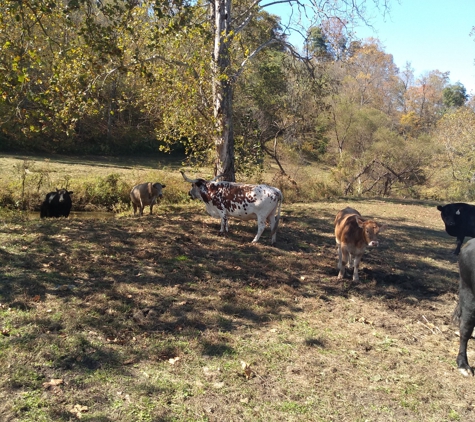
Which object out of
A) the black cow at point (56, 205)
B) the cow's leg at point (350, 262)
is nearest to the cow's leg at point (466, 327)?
the cow's leg at point (350, 262)

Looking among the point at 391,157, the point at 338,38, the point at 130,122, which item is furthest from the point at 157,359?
the point at 130,122

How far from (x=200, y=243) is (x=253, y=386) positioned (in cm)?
581

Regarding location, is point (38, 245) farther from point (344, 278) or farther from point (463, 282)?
point (463, 282)

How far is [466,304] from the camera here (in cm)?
581

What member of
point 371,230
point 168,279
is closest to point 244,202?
point 168,279

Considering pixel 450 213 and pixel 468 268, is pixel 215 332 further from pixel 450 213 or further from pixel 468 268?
pixel 450 213

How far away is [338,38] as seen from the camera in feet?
46.6

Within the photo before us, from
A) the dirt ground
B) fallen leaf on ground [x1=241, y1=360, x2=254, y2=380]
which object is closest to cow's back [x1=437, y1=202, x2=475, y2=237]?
the dirt ground

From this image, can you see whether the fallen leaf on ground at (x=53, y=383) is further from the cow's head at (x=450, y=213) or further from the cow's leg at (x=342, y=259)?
the cow's head at (x=450, y=213)

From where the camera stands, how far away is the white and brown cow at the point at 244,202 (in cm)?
1099

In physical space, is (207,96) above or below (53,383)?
above

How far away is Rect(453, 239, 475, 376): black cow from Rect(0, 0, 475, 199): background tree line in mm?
6691

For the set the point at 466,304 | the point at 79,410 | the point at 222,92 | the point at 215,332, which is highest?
the point at 222,92

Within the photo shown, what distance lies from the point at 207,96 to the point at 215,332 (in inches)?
394
